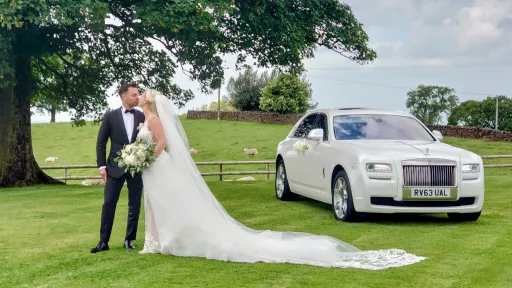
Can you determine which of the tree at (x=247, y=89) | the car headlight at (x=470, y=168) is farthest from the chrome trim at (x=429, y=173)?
the tree at (x=247, y=89)

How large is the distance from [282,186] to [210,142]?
38.2 m

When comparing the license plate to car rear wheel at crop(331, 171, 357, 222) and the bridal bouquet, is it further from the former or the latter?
the bridal bouquet

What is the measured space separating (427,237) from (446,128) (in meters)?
43.9

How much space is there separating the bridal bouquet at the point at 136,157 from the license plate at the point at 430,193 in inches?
192

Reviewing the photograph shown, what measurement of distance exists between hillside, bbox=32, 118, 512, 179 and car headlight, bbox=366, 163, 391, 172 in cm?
2972

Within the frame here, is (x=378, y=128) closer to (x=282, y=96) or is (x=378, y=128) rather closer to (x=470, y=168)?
(x=470, y=168)

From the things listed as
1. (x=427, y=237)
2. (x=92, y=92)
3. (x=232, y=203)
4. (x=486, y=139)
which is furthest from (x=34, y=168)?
(x=486, y=139)

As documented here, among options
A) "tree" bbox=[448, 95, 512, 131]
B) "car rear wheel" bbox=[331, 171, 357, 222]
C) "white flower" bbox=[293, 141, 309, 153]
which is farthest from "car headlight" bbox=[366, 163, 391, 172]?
"tree" bbox=[448, 95, 512, 131]

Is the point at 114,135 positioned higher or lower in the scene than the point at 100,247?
higher

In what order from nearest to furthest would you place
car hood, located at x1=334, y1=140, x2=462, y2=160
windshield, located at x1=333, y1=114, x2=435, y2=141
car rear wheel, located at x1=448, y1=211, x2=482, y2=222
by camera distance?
car hood, located at x1=334, y1=140, x2=462, y2=160 < car rear wheel, located at x1=448, y1=211, x2=482, y2=222 < windshield, located at x1=333, y1=114, x2=435, y2=141

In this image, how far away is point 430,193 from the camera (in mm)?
12391

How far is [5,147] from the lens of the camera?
2581 centimetres

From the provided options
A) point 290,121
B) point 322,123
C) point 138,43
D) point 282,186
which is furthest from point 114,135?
point 290,121

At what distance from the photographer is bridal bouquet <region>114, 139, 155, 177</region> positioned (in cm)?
942
